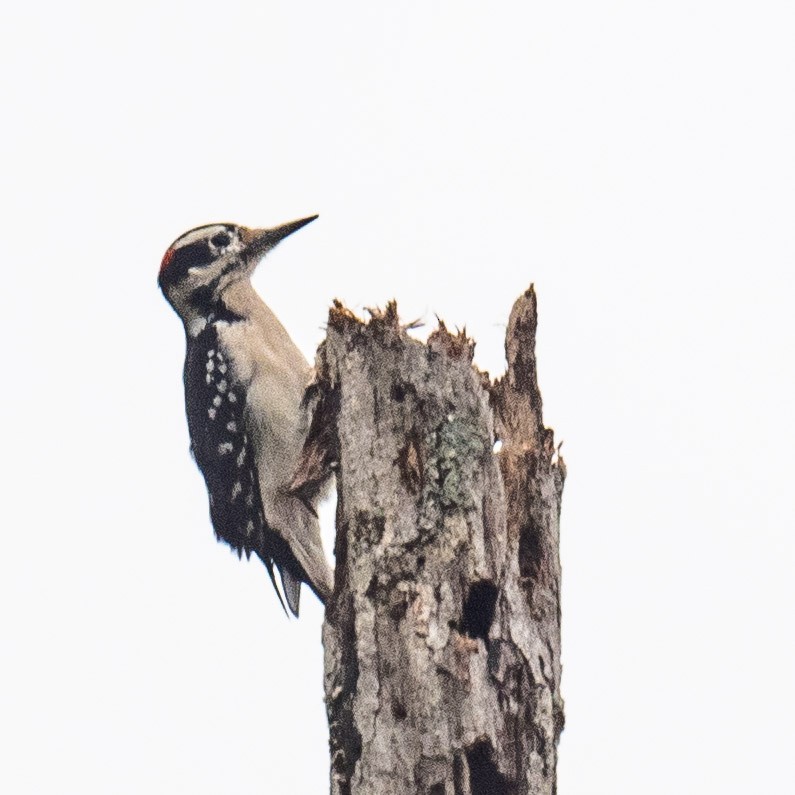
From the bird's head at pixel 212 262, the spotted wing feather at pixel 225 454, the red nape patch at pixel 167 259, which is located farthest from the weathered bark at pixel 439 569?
the red nape patch at pixel 167 259

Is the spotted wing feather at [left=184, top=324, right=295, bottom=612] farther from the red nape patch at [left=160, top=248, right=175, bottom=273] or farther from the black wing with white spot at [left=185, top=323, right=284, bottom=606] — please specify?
the red nape patch at [left=160, top=248, right=175, bottom=273]

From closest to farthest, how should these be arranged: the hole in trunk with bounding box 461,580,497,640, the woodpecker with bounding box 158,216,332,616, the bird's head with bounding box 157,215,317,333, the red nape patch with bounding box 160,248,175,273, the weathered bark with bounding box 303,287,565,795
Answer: the weathered bark with bounding box 303,287,565,795, the hole in trunk with bounding box 461,580,497,640, the woodpecker with bounding box 158,216,332,616, the bird's head with bounding box 157,215,317,333, the red nape patch with bounding box 160,248,175,273

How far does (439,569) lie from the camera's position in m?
3.48

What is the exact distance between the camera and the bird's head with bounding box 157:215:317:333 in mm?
6738

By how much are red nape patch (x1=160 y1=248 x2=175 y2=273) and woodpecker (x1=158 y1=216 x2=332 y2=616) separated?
403 mm

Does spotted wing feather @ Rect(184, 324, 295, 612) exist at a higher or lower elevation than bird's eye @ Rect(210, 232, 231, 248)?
lower

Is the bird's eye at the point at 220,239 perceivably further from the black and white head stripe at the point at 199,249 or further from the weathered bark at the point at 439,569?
the weathered bark at the point at 439,569

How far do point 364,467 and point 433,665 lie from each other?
2.18ft

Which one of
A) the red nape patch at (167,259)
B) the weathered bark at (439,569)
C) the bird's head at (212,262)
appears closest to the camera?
the weathered bark at (439,569)

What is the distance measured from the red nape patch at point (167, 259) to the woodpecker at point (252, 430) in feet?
1.32

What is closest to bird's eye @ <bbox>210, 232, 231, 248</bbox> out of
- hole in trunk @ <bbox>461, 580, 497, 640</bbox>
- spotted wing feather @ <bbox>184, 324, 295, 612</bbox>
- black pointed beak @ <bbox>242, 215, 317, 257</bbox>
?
black pointed beak @ <bbox>242, 215, 317, 257</bbox>

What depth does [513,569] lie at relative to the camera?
11.7 feet

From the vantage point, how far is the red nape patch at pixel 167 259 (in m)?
6.94

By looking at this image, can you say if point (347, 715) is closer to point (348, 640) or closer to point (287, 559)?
point (348, 640)
